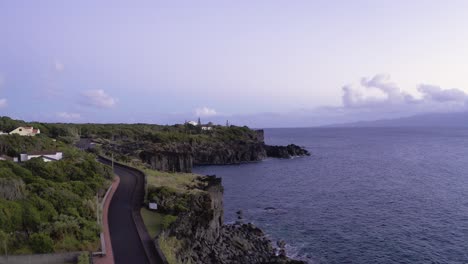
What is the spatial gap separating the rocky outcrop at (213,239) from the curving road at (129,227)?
7.79ft

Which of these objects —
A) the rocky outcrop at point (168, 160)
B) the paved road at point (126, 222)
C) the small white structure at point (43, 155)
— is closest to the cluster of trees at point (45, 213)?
the paved road at point (126, 222)

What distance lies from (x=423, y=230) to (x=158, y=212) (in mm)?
26332

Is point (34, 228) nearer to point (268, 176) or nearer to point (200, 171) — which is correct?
point (268, 176)

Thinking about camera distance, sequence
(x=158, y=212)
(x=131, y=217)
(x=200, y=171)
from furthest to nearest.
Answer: (x=200, y=171), (x=158, y=212), (x=131, y=217)

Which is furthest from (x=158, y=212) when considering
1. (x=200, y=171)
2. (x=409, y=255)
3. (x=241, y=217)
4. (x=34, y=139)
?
(x=200, y=171)

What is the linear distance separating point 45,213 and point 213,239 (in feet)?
44.4

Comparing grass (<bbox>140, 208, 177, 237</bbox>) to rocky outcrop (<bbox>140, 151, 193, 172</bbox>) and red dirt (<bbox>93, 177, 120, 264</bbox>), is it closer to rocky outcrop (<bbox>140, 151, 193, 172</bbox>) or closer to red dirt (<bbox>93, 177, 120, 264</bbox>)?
red dirt (<bbox>93, 177, 120, 264</bbox>)

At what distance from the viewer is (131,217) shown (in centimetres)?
2806

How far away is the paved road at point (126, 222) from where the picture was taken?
21.0 meters

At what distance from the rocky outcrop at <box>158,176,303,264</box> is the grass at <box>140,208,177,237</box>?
0.51 meters

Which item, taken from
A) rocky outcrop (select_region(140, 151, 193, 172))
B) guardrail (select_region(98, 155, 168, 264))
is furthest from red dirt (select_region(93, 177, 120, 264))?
rocky outcrop (select_region(140, 151, 193, 172))

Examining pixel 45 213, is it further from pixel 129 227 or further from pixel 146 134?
pixel 146 134

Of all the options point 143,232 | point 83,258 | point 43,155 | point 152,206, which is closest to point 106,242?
point 143,232

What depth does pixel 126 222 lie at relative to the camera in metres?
26.8
